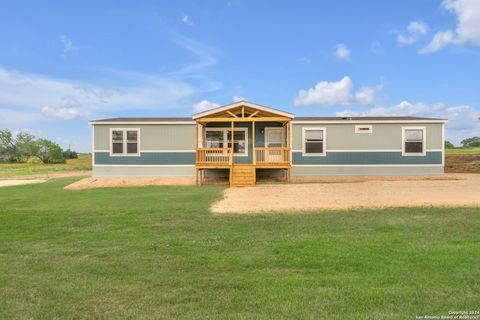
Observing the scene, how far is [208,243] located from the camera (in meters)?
6.50

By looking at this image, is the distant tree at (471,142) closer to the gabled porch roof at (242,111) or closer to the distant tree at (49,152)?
the gabled porch roof at (242,111)

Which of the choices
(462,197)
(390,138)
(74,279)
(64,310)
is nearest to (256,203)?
(462,197)

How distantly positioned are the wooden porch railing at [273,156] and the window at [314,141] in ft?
5.32

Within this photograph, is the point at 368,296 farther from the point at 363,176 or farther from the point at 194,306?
the point at 363,176

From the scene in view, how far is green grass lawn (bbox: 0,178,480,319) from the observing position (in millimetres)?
3822

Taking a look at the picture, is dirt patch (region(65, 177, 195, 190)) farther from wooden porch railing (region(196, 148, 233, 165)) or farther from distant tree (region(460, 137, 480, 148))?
distant tree (region(460, 137, 480, 148))

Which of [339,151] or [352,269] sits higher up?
[339,151]

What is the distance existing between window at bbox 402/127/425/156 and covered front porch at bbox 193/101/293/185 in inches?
236

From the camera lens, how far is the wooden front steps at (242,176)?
17.5 meters

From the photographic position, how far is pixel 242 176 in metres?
17.8

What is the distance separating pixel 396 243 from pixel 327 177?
13877mm

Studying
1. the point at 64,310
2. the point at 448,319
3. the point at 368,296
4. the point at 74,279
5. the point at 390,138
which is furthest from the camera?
the point at 390,138

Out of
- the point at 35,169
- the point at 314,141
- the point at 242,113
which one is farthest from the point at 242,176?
the point at 35,169

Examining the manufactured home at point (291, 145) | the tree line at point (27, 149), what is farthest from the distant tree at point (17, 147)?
the manufactured home at point (291, 145)
